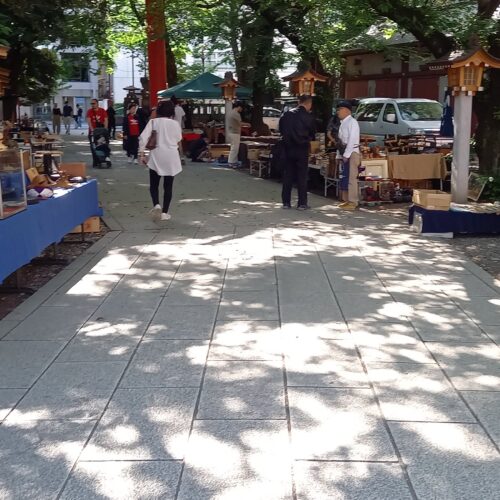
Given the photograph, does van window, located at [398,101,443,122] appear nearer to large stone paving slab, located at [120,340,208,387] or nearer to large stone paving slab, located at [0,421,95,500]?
large stone paving slab, located at [120,340,208,387]

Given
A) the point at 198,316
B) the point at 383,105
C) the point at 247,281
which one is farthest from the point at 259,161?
the point at 198,316

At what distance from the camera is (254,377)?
4.49 metres

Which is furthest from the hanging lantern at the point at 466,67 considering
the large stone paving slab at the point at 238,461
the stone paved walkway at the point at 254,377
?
the large stone paving slab at the point at 238,461

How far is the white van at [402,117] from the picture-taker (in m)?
18.1

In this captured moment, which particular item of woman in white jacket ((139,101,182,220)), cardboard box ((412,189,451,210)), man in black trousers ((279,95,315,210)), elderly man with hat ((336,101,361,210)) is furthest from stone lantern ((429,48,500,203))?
woman in white jacket ((139,101,182,220))

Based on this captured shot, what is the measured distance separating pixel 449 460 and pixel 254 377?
143 cm

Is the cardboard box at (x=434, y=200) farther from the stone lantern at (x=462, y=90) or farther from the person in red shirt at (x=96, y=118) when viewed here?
the person in red shirt at (x=96, y=118)

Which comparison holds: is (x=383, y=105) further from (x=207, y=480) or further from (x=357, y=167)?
(x=207, y=480)

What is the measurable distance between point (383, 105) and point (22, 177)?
567 inches

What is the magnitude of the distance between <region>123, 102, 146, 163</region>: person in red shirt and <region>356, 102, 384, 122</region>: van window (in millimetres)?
6211

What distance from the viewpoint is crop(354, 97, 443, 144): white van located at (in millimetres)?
18094

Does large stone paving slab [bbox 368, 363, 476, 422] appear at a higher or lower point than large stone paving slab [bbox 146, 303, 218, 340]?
lower

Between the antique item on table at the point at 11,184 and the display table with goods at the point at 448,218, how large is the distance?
17.1ft

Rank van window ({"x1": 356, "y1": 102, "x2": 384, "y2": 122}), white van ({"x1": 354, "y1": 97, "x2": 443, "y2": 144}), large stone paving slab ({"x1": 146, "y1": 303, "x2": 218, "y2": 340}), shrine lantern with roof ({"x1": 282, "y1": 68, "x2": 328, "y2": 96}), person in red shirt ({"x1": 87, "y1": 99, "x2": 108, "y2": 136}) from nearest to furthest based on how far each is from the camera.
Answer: large stone paving slab ({"x1": 146, "y1": 303, "x2": 218, "y2": 340}), shrine lantern with roof ({"x1": 282, "y1": 68, "x2": 328, "y2": 96}), person in red shirt ({"x1": 87, "y1": 99, "x2": 108, "y2": 136}), white van ({"x1": 354, "y1": 97, "x2": 443, "y2": 144}), van window ({"x1": 356, "y1": 102, "x2": 384, "y2": 122})
